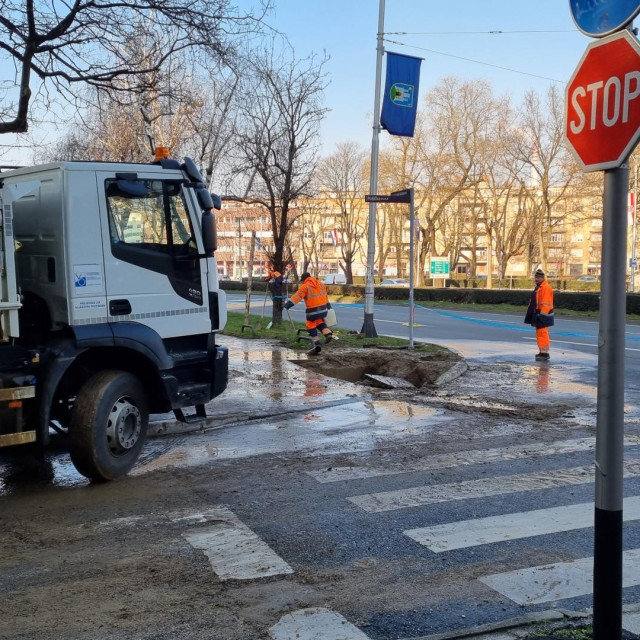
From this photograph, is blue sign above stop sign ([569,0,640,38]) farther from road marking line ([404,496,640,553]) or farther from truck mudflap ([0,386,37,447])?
truck mudflap ([0,386,37,447])

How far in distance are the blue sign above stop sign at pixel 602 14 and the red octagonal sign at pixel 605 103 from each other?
1.9 inches

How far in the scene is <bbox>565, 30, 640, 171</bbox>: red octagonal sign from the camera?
3014 millimetres

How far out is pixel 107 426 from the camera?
21.6 ft

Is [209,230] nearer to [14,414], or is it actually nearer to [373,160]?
[14,414]

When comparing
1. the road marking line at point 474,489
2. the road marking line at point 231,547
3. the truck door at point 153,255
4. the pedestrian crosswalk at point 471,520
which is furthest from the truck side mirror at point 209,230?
the road marking line at point 474,489

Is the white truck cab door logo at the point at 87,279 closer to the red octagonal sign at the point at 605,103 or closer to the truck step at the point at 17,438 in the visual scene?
the truck step at the point at 17,438

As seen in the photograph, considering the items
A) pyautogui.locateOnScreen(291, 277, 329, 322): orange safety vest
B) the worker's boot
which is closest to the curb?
the worker's boot

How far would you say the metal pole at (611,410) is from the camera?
3.10 m

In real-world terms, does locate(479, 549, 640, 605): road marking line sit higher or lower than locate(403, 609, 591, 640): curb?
lower

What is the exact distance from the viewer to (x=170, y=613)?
157 inches

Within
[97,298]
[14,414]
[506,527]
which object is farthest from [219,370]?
[506,527]

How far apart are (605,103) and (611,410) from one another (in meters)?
1.28

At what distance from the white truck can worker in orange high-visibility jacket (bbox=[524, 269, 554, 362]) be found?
976 cm

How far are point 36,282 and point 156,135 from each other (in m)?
17.4
